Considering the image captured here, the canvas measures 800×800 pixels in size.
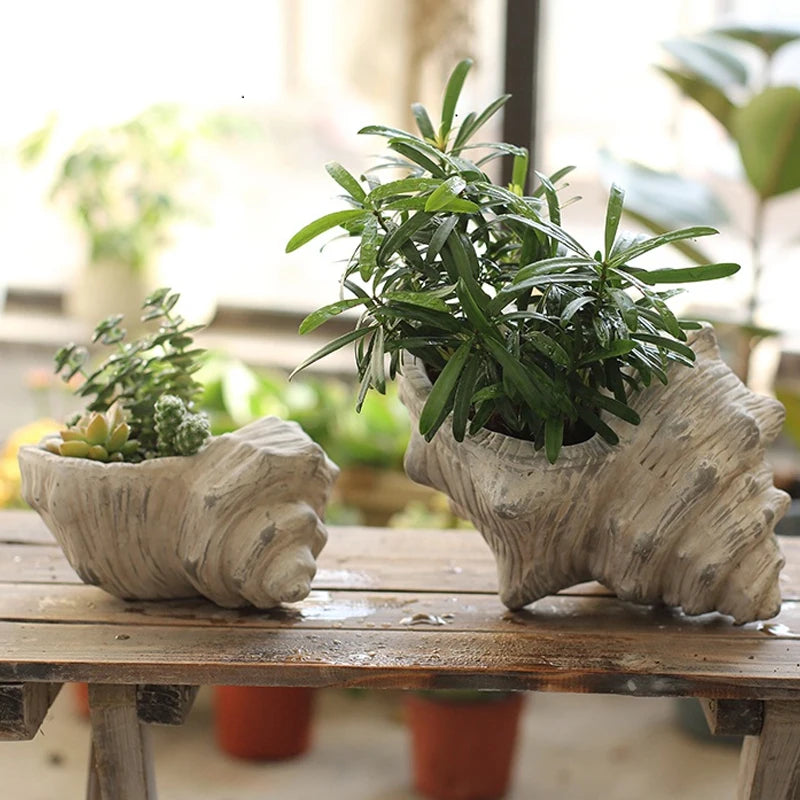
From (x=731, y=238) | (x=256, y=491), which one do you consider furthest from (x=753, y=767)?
(x=731, y=238)

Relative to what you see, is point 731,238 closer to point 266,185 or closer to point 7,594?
point 266,185

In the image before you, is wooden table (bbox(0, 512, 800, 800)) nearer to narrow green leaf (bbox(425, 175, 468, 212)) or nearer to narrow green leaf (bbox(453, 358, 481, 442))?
narrow green leaf (bbox(453, 358, 481, 442))

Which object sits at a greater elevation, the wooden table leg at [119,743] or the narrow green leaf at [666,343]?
the narrow green leaf at [666,343]

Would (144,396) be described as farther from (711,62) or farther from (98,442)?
(711,62)

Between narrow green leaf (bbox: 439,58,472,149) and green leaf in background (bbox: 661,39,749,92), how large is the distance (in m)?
0.81

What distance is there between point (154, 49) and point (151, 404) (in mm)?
1696

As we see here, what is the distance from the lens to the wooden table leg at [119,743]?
3.61ft

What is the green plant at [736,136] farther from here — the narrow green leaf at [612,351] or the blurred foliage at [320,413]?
the narrow green leaf at [612,351]

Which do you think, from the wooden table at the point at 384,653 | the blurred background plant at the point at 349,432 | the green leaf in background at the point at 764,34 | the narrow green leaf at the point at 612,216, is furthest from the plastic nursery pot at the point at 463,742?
the green leaf in background at the point at 764,34

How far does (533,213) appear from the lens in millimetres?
1080

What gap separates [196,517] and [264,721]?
0.93m

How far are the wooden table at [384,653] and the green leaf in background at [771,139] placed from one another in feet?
2.83

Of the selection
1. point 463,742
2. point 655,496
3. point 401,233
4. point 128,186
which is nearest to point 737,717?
point 655,496

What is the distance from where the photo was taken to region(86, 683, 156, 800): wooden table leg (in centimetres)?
110
